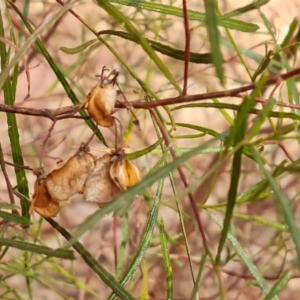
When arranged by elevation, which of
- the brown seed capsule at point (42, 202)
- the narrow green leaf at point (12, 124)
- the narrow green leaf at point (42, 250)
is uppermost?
the narrow green leaf at point (12, 124)

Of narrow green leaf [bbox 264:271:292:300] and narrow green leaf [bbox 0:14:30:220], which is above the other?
narrow green leaf [bbox 0:14:30:220]

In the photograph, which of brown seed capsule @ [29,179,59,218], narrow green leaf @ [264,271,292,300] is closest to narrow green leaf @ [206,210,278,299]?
narrow green leaf @ [264,271,292,300]

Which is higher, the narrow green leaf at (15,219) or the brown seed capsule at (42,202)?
the brown seed capsule at (42,202)

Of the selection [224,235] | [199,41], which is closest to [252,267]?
[224,235]

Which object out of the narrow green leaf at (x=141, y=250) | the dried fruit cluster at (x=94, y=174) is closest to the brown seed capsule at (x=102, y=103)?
the dried fruit cluster at (x=94, y=174)

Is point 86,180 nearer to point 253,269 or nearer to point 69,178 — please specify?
point 69,178

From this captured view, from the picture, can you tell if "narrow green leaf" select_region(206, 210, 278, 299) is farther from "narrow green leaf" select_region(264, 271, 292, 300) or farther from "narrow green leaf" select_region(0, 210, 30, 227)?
"narrow green leaf" select_region(0, 210, 30, 227)

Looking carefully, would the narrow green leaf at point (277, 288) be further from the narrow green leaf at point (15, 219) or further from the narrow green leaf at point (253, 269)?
the narrow green leaf at point (15, 219)

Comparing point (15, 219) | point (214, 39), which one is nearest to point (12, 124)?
point (15, 219)

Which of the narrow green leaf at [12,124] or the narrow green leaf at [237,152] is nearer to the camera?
the narrow green leaf at [237,152]
